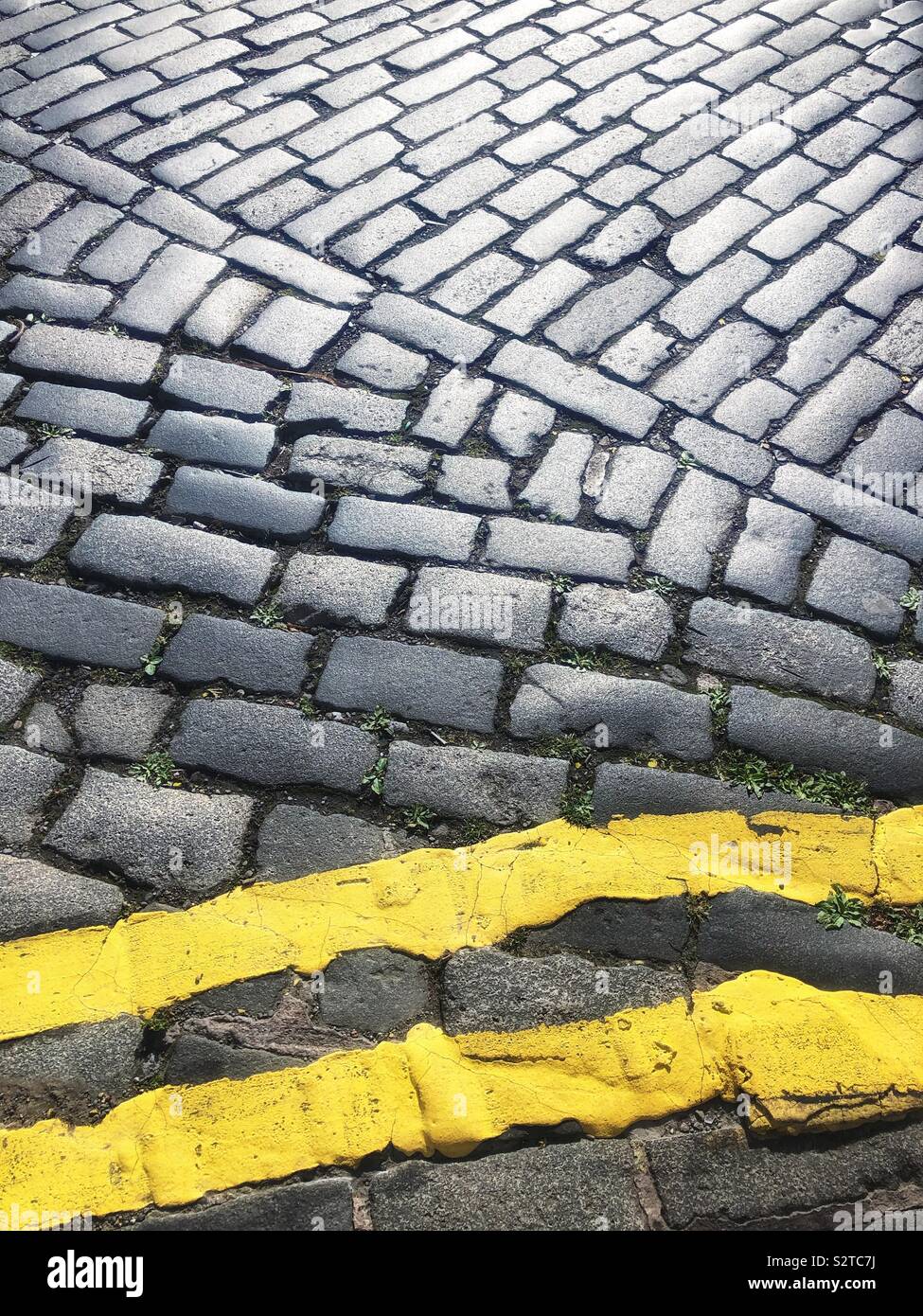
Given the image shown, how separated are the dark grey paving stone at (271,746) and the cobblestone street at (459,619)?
12 mm

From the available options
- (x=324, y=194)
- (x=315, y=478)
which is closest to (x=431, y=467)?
(x=315, y=478)

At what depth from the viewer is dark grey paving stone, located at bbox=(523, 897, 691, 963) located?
2.42 meters

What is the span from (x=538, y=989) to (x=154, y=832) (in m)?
0.92

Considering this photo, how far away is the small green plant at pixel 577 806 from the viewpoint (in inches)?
104

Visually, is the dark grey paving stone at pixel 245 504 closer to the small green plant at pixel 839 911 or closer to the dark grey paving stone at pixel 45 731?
the dark grey paving stone at pixel 45 731

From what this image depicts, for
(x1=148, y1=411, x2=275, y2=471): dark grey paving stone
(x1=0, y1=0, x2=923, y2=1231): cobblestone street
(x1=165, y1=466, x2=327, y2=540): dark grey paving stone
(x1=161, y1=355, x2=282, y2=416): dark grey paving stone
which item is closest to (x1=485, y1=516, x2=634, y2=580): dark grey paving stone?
(x1=0, y1=0, x2=923, y2=1231): cobblestone street

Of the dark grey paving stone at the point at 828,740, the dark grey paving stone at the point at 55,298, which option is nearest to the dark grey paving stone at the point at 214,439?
the dark grey paving stone at the point at 55,298

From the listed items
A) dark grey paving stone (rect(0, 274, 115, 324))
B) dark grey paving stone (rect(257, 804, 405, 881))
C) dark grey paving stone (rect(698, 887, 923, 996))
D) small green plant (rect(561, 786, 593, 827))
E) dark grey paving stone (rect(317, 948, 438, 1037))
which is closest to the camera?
dark grey paving stone (rect(317, 948, 438, 1037))

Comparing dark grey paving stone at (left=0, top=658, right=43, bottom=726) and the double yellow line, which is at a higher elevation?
dark grey paving stone at (left=0, top=658, right=43, bottom=726)

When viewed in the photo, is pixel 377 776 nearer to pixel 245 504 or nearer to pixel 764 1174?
pixel 245 504

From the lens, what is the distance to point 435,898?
2.48 m

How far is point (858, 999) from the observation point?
237 cm

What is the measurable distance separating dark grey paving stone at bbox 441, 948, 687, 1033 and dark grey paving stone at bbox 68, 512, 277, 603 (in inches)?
47.4

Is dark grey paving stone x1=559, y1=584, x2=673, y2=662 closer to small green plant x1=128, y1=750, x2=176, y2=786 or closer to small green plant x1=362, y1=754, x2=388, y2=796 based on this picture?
small green plant x1=362, y1=754, x2=388, y2=796
